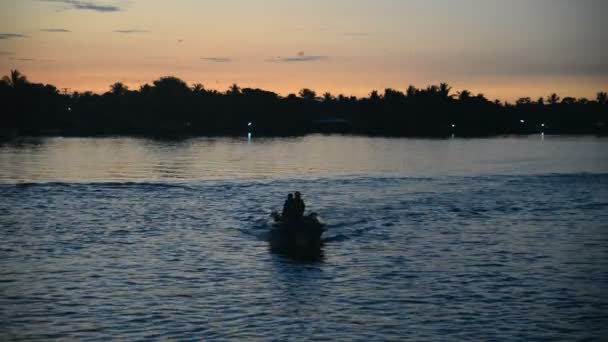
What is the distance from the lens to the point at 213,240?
34.2 m

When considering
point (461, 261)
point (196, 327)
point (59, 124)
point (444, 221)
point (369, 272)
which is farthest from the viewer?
point (59, 124)

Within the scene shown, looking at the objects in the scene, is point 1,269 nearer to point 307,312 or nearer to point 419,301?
point 307,312

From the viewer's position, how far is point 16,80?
175750 millimetres

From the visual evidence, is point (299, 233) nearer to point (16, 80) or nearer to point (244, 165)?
point (244, 165)

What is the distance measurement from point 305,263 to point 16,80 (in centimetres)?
16679

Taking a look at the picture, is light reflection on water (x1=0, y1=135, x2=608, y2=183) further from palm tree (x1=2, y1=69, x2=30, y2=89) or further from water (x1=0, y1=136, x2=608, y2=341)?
palm tree (x1=2, y1=69, x2=30, y2=89)

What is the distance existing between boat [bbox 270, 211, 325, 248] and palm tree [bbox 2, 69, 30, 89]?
159m

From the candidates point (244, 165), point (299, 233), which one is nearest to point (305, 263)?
point (299, 233)

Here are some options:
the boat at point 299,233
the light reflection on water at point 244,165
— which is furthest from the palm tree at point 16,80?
the boat at point 299,233

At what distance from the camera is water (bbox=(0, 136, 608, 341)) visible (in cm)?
2019

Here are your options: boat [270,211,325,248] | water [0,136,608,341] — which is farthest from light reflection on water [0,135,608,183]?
boat [270,211,325,248]

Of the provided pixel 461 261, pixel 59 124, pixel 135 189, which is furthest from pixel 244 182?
pixel 59 124

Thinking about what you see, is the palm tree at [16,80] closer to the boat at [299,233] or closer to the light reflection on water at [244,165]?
the light reflection on water at [244,165]

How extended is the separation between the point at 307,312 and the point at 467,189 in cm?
4010
